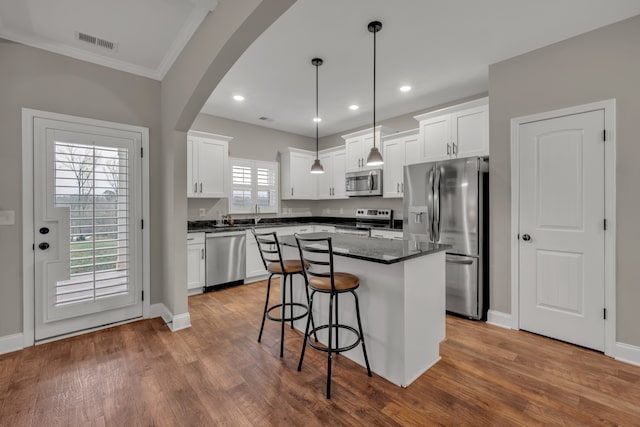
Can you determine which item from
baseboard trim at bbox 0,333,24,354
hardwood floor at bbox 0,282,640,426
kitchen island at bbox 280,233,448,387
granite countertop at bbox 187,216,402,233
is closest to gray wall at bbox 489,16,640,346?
hardwood floor at bbox 0,282,640,426

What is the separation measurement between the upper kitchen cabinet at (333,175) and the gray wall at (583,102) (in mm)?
2825

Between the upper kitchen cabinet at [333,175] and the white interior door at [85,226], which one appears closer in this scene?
the white interior door at [85,226]

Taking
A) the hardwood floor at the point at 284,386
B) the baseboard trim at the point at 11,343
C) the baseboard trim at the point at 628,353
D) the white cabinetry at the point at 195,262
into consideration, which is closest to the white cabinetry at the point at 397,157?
the hardwood floor at the point at 284,386

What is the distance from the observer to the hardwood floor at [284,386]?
1749 mm

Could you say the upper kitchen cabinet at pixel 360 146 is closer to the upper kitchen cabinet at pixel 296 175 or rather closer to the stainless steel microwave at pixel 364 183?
the stainless steel microwave at pixel 364 183

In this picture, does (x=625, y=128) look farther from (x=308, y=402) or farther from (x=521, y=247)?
(x=308, y=402)

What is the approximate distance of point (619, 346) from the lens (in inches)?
94.7

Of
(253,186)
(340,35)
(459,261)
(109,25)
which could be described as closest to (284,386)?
(459,261)

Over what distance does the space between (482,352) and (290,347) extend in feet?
5.58

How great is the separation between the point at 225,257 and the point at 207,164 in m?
1.50

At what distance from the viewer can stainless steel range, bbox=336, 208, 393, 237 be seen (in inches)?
190

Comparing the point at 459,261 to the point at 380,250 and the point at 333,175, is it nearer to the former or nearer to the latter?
the point at 380,250

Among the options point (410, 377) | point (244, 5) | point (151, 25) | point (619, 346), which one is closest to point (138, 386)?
point (410, 377)

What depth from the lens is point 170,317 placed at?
3086 millimetres
